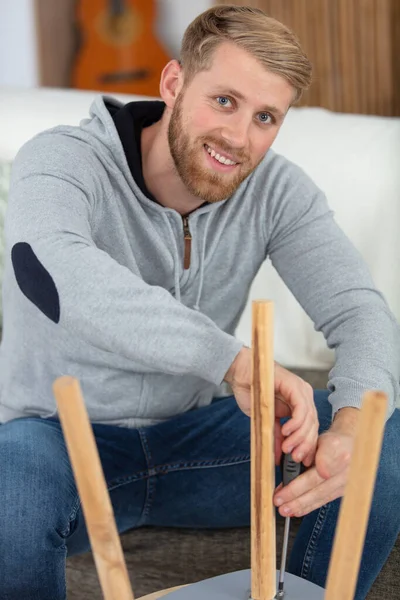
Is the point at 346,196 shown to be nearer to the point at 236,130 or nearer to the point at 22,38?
the point at 236,130

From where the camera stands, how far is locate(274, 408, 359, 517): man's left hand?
3.32 ft

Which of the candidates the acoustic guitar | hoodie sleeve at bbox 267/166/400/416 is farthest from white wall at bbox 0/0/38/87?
hoodie sleeve at bbox 267/166/400/416

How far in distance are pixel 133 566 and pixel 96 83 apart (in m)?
2.74

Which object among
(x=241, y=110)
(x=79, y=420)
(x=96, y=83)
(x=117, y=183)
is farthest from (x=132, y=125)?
(x=96, y=83)

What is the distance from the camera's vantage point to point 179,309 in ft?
3.36

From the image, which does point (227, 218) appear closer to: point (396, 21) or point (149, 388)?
point (149, 388)

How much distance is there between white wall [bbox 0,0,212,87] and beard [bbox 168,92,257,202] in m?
2.53

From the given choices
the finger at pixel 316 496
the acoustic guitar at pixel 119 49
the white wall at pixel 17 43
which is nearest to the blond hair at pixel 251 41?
the finger at pixel 316 496

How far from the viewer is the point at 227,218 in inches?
58.0

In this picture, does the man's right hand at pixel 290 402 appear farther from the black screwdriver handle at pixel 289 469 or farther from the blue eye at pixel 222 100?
the blue eye at pixel 222 100

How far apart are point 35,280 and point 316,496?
1.38ft

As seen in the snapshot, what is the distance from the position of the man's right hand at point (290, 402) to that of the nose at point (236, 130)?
387 millimetres

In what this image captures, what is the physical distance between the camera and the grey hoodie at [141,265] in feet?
3.73

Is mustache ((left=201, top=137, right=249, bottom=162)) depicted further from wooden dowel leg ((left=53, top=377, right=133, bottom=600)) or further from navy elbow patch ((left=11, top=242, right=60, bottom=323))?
wooden dowel leg ((left=53, top=377, right=133, bottom=600))
